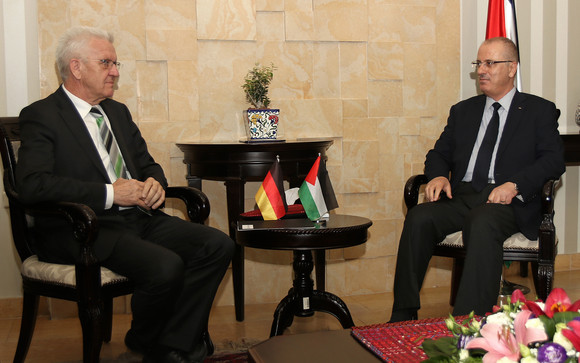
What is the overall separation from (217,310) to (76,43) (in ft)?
6.02

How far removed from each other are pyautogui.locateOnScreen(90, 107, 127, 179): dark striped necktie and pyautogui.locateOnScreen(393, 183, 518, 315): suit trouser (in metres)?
1.42

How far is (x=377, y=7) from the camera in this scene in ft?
13.8

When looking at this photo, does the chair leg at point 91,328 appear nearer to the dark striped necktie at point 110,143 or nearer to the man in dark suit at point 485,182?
the dark striped necktie at point 110,143

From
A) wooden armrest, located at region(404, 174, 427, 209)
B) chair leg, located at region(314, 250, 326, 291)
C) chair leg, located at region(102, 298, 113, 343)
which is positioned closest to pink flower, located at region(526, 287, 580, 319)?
wooden armrest, located at region(404, 174, 427, 209)

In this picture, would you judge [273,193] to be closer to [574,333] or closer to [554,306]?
[554,306]

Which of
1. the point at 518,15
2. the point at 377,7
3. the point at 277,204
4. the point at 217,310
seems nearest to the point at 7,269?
the point at 217,310

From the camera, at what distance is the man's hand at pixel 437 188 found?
329 cm

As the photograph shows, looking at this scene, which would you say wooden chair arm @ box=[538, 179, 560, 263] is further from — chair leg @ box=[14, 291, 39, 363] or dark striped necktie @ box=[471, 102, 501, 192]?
chair leg @ box=[14, 291, 39, 363]

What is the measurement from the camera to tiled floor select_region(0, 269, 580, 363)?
3211 millimetres

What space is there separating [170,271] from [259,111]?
1377 millimetres

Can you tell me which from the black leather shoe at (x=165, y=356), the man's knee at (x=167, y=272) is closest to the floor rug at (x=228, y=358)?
the black leather shoe at (x=165, y=356)

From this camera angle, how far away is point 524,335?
1.09 metres

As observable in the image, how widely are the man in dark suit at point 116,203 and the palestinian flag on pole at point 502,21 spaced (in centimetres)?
236

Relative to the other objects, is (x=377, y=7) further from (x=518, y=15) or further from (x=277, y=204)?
(x=277, y=204)
